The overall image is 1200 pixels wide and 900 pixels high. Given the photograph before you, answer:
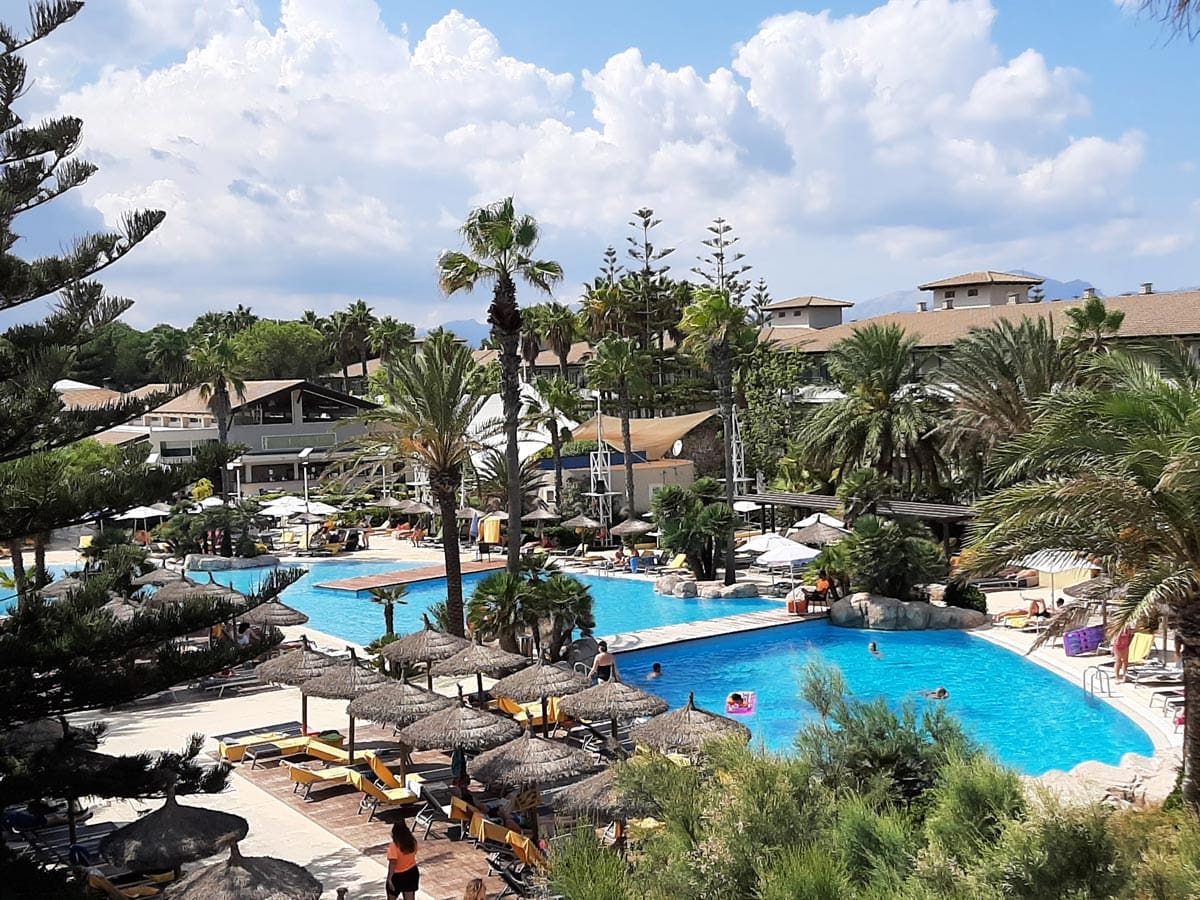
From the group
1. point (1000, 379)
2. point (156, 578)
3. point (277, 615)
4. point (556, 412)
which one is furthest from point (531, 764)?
point (556, 412)

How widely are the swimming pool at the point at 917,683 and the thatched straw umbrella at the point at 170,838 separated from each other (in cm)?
807

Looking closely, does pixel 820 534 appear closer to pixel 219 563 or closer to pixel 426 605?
pixel 426 605

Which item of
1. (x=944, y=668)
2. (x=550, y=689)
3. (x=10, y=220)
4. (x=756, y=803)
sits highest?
(x=10, y=220)

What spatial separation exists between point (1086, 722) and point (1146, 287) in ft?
122

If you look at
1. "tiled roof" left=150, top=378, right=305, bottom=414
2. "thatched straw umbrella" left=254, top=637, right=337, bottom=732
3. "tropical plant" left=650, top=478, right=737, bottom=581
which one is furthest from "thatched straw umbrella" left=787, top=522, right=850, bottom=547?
"tiled roof" left=150, top=378, right=305, bottom=414

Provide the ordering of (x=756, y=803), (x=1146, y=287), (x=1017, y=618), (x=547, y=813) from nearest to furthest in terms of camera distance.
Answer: (x=756, y=803) < (x=547, y=813) < (x=1017, y=618) < (x=1146, y=287)

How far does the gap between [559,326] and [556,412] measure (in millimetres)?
17430

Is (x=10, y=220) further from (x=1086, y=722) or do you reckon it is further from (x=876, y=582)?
(x=876, y=582)

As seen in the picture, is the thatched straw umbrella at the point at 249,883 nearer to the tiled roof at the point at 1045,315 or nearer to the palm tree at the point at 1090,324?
the palm tree at the point at 1090,324

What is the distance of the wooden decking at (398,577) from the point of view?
33.4 metres

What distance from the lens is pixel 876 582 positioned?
84.0 feet

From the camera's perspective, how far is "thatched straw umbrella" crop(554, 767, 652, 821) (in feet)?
35.5

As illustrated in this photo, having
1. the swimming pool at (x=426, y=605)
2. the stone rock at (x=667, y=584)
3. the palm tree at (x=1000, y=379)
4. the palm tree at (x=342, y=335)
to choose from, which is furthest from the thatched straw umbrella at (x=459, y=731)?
the palm tree at (x=342, y=335)

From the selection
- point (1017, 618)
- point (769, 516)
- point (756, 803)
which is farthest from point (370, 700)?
point (769, 516)
